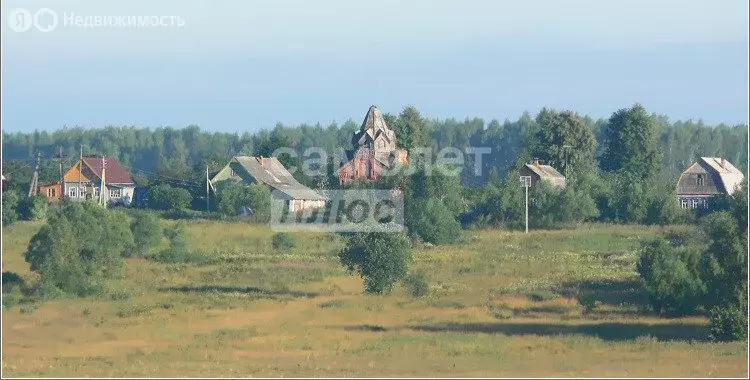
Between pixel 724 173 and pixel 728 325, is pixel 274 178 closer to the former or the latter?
pixel 724 173

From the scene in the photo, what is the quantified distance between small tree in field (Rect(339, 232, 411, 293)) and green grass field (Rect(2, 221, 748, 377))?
71 cm

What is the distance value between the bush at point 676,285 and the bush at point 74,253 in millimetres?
16556

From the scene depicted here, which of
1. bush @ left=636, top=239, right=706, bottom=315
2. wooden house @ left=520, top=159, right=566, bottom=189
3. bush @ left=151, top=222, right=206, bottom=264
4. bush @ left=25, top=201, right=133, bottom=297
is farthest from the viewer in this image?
wooden house @ left=520, top=159, right=566, bottom=189

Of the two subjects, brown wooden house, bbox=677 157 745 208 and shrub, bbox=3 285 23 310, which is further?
brown wooden house, bbox=677 157 745 208

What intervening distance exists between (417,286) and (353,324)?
6.53 metres

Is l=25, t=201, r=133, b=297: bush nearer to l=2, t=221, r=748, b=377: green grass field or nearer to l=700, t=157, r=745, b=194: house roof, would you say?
l=2, t=221, r=748, b=377: green grass field

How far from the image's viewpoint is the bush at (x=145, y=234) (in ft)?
190

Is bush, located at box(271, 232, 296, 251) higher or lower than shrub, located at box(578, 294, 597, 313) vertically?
higher

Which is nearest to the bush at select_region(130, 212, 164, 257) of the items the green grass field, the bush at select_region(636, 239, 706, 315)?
the green grass field

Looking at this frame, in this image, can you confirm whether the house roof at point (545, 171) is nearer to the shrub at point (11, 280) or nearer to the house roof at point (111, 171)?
the house roof at point (111, 171)

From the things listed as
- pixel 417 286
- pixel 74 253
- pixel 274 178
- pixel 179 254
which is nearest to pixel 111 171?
pixel 274 178

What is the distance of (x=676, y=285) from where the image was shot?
44.0 m

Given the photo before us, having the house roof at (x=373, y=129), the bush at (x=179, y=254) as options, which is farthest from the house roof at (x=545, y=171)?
the bush at (x=179, y=254)

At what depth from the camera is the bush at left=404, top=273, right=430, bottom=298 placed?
4866 cm
